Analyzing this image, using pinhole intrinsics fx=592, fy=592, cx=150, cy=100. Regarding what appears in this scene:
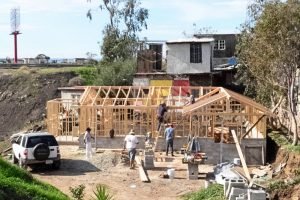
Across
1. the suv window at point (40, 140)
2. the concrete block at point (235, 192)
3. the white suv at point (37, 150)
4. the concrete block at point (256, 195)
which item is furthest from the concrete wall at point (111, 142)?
the concrete block at point (256, 195)

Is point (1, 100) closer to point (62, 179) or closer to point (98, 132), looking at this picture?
point (98, 132)

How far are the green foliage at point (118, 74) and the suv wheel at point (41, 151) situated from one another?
86.9ft

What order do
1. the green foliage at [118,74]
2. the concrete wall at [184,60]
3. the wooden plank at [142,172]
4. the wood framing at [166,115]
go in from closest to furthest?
the wooden plank at [142,172] < the wood framing at [166,115] < the concrete wall at [184,60] < the green foliage at [118,74]

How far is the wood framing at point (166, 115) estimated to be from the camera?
2581cm

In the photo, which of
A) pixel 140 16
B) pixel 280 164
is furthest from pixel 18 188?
pixel 140 16

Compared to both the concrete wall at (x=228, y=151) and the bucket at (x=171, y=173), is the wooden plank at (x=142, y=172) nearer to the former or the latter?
the bucket at (x=171, y=173)

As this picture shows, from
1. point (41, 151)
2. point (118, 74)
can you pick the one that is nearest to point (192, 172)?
point (41, 151)

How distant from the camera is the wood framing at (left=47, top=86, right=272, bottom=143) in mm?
25812

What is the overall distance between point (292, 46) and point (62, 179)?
10483 millimetres

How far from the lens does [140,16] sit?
57062 millimetres

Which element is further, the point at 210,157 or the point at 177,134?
the point at 177,134

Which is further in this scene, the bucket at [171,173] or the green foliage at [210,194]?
the bucket at [171,173]

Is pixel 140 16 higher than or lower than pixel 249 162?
higher

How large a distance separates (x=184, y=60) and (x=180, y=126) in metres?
15.4
